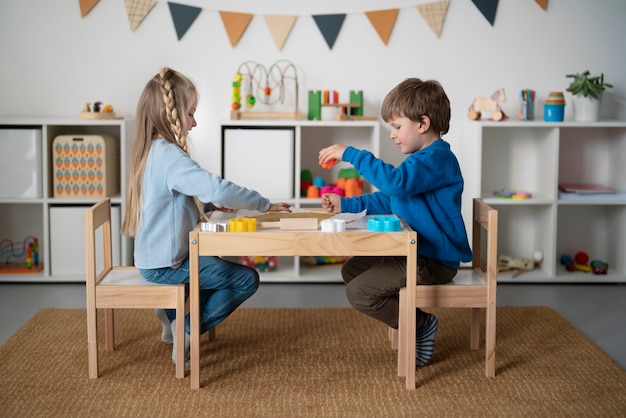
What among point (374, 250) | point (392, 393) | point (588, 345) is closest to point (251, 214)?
point (374, 250)

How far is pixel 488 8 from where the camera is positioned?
14.5ft

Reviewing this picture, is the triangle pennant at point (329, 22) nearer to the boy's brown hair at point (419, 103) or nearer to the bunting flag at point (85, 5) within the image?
the bunting flag at point (85, 5)

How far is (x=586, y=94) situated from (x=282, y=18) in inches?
64.4

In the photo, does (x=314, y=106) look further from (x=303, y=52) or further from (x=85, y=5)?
(x=85, y=5)

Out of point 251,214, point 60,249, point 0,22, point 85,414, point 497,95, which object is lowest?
point 85,414

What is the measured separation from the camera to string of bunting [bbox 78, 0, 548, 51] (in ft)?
14.3

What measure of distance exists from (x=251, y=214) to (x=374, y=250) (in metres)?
0.59

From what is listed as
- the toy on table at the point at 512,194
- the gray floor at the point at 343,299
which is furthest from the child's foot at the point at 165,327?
the toy on table at the point at 512,194

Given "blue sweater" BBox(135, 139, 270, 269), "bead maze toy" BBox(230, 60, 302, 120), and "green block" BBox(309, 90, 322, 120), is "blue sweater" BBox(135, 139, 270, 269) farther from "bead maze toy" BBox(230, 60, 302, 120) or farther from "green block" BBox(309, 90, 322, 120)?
"bead maze toy" BBox(230, 60, 302, 120)

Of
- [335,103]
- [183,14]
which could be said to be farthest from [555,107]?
[183,14]

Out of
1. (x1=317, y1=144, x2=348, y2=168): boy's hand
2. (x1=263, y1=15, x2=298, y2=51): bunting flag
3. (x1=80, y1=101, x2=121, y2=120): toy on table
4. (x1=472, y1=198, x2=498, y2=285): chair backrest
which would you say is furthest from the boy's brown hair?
(x1=80, y1=101, x2=121, y2=120): toy on table

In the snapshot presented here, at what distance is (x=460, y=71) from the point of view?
14.6 ft

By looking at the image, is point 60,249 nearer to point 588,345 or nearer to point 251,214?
point 251,214

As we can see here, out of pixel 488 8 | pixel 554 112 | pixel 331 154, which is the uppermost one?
pixel 488 8
